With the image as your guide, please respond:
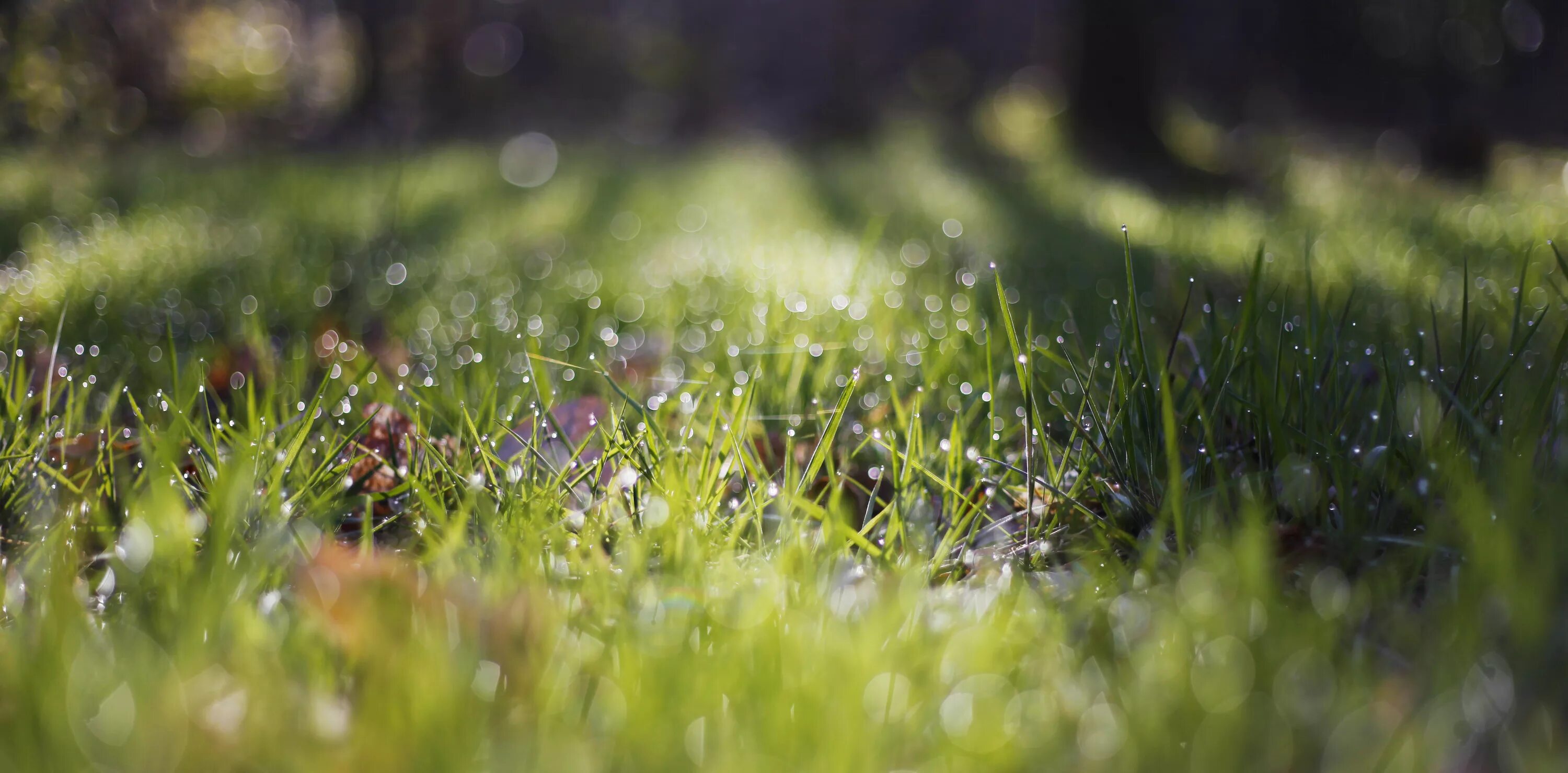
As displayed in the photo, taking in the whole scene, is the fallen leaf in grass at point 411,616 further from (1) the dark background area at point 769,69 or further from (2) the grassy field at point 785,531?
(1) the dark background area at point 769,69

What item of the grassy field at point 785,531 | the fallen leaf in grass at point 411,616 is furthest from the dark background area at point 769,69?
the fallen leaf in grass at point 411,616

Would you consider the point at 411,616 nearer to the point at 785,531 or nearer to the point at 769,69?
the point at 785,531

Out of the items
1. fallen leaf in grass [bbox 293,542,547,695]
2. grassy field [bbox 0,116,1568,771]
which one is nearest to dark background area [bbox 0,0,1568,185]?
grassy field [bbox 0,116,1568,771]

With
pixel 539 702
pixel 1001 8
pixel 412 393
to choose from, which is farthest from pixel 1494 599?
pixel 1001 8

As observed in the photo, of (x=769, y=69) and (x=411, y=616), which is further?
(x=769, y=69)

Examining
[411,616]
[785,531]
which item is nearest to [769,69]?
[785,531]

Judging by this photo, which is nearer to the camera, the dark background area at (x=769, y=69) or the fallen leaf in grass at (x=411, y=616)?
the fallen leaf in grass at (x=411, y=616)

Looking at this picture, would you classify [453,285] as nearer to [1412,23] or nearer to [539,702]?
[539,702]
